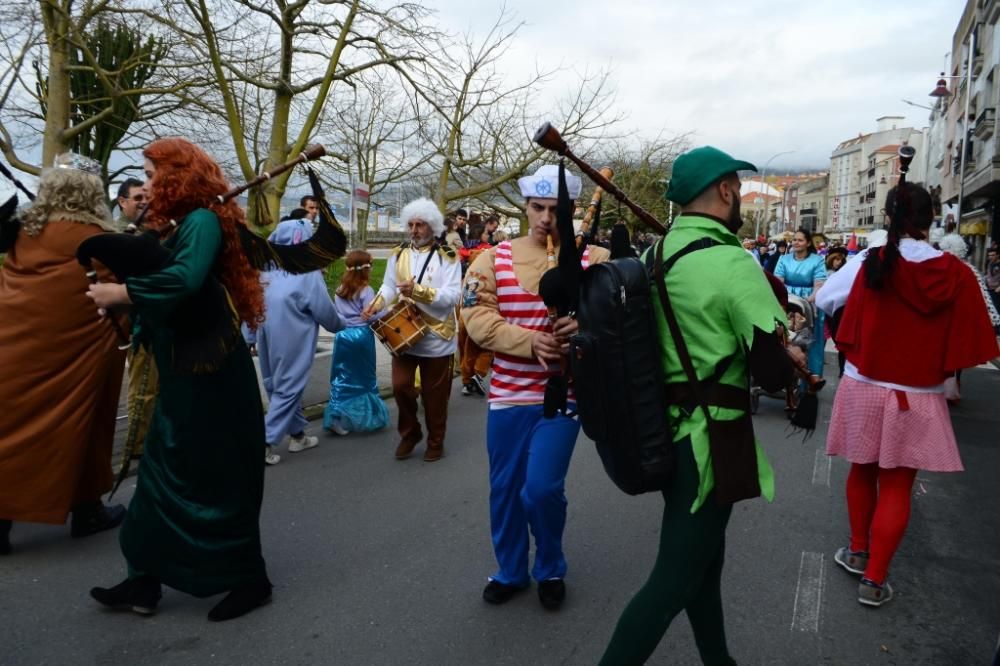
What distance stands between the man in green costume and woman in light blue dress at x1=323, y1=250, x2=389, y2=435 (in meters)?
4.57

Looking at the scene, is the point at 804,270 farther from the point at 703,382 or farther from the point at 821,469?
the point at 703,382

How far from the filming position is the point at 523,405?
10.8 ft

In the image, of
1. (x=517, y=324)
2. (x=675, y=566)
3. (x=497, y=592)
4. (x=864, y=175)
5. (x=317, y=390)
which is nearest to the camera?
(x=675, y=566)

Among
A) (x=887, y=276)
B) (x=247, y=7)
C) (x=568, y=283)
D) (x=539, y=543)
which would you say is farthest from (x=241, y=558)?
(x=247, y=7)

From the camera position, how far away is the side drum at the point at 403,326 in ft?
18.8

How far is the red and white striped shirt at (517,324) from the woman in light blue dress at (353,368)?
3435 mm

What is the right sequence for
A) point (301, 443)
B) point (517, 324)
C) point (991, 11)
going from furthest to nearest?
point (991, 11) < point (301, 443) < point (517, 324)

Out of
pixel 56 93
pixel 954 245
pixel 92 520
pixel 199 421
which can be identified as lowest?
pixel 92 520

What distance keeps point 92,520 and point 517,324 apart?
2704 mm

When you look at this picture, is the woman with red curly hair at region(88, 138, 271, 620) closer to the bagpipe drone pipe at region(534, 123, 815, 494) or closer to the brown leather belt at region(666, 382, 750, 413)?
the bagpipe drone pipe at region(534, 123, 815, 494)

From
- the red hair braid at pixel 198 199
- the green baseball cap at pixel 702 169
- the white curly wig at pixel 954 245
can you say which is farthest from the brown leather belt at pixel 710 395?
the white curly wig at pixel 954 245

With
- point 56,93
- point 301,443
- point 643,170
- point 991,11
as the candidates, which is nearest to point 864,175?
point 991,11

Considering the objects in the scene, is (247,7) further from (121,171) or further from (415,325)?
(121,171)

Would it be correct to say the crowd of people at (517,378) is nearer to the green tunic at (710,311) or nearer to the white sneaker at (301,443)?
the green tunic at (710,311)
